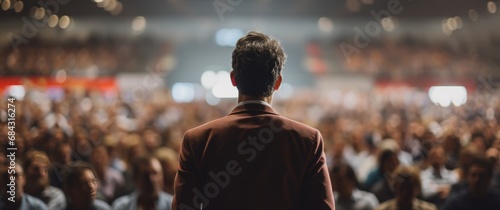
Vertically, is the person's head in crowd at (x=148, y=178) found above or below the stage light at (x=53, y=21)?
below

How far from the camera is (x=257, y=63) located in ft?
7.06

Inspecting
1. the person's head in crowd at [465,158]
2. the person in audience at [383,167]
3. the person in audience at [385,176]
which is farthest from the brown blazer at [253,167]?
the person in audience at [383,167]

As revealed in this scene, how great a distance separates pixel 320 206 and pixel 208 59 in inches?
1219

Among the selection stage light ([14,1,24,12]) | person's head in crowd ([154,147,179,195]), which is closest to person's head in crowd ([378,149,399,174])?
person's head in crowd ([154,147,179,195])

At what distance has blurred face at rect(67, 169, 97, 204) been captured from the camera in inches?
158

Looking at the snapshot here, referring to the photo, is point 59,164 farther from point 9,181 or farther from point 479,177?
point 479,177

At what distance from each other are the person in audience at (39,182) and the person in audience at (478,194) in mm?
3233

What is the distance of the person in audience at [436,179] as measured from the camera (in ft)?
19.2

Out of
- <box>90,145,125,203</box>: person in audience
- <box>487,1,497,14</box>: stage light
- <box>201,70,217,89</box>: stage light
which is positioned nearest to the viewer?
<box>90,145,125,203</box>: person in audience

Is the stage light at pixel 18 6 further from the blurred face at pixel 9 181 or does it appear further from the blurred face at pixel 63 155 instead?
the blurred face at pixel 9 181

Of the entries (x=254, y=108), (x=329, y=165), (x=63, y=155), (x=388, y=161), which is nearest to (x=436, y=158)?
(x=388, y=161)

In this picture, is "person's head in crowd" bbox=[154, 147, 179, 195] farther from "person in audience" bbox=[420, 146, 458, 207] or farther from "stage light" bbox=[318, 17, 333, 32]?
"stage light" bbox=[318, 17, 333, 32]

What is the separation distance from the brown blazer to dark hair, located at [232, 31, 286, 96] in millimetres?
116

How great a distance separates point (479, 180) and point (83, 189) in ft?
9.82
